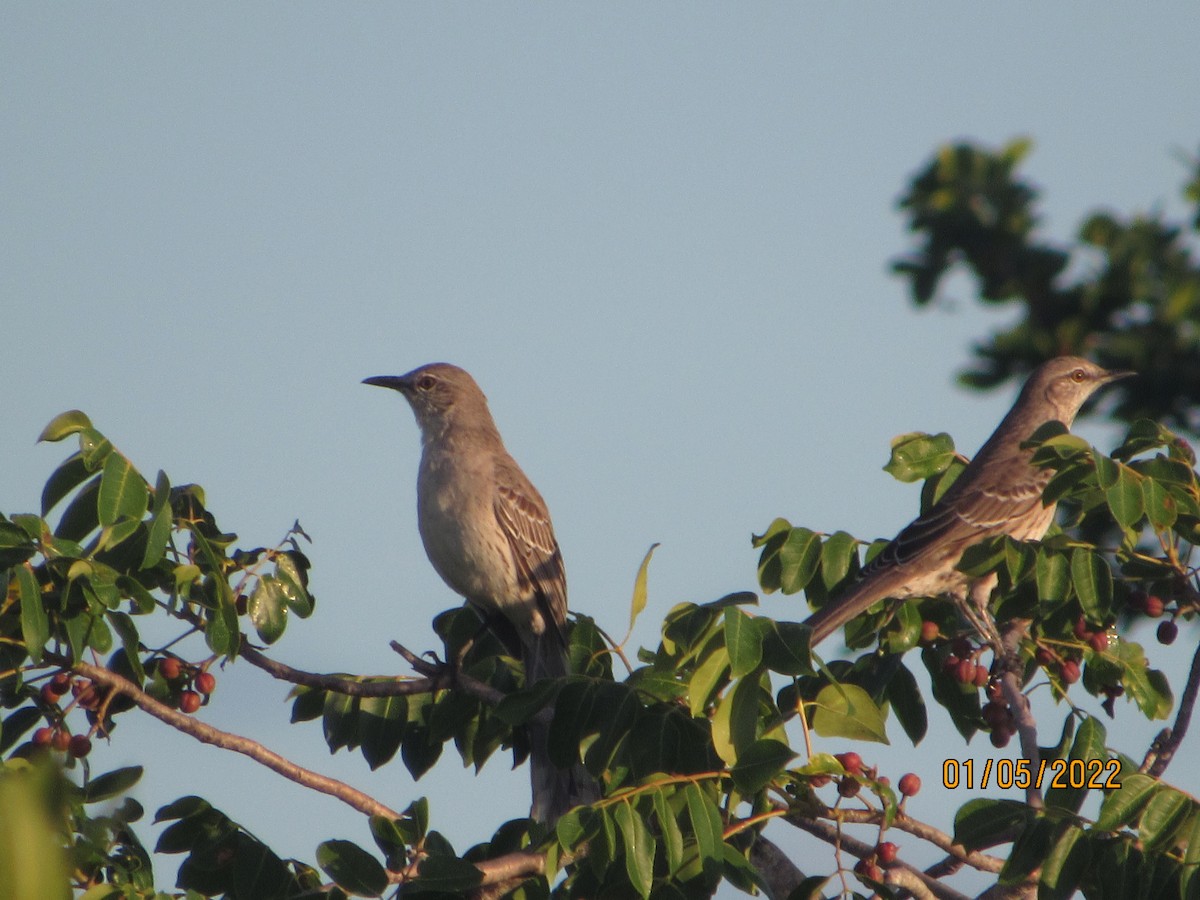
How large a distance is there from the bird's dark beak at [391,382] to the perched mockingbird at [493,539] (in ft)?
1.30

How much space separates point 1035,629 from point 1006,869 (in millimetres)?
1653

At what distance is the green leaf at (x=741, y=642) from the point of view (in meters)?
3.74

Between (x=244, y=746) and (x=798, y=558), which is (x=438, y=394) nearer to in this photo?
(x=798, y=558)

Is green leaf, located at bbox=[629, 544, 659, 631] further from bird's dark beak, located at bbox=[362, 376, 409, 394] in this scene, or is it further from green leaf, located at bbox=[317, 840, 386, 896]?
bird's dark beak, located at bbox=[362, 376, 409, 394]

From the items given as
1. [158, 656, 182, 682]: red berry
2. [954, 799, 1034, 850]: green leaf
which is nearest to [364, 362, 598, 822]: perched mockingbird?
[158, 656, 182, 682]: red berry

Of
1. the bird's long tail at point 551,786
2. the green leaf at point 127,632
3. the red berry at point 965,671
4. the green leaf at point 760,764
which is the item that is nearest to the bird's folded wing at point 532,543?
the bird's long tail at point 551,786

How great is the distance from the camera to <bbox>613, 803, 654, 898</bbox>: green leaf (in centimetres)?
354

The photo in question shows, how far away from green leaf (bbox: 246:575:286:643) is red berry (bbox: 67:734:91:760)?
2.23 ft

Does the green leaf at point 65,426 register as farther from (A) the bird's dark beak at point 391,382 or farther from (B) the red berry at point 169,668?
(A) the bird's dark beak at point 391,382

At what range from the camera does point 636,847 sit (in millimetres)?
3582

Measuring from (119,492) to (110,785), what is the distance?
0.94m

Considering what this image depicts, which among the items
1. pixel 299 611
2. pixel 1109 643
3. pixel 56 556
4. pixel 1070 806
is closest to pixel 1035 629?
pixel 1109 643

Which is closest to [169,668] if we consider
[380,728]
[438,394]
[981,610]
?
[380,728]

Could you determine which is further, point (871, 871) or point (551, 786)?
point (551, 786)
